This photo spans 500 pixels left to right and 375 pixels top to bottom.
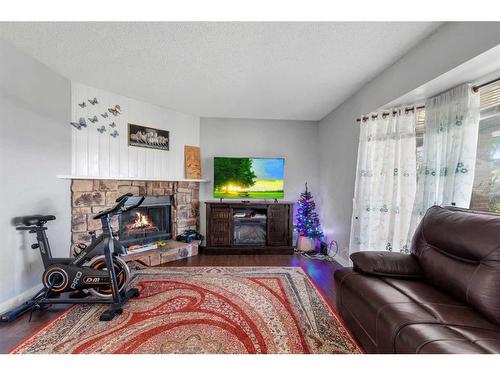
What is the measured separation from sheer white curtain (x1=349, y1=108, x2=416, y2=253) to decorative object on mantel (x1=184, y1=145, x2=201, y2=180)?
273cm

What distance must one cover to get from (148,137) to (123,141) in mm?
381

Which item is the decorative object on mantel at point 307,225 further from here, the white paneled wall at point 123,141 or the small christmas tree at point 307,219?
the white paneled wall at point 123,141

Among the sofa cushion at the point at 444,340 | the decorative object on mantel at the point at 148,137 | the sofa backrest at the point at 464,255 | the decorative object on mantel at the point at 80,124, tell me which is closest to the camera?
the sofa cushion at the point at 444,340

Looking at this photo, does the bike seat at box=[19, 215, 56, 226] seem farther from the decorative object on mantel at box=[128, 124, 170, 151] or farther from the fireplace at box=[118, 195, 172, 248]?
the decorative object on mantel at box=[128, 124, 170, 151]

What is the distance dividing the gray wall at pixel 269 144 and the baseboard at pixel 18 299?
2.36 metres

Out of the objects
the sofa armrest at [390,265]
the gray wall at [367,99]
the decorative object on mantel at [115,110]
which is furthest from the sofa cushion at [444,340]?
the decorative object on mantel at [115,110]

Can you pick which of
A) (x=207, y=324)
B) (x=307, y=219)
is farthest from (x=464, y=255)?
(x=307, y=219)

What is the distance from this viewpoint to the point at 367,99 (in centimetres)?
269

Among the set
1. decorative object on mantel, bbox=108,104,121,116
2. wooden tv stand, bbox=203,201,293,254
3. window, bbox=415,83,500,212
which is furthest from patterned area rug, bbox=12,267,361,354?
decorative object on mantel, bbox=108,104,121,116

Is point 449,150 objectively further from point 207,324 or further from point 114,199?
point 114,199

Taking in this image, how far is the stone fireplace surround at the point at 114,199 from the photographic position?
2.76 metres

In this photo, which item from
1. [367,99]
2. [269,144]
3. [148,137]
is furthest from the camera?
[269,144]
